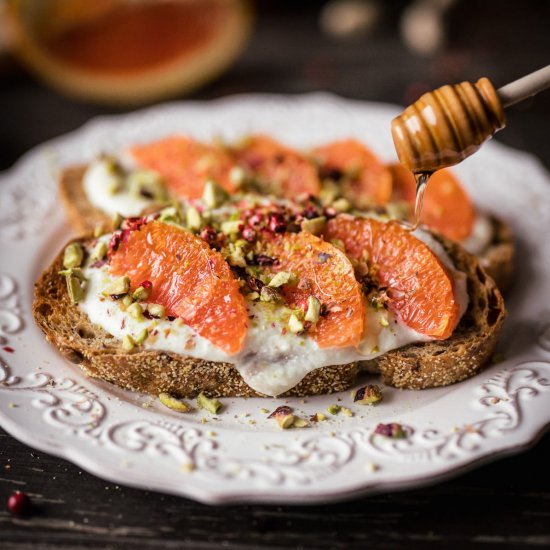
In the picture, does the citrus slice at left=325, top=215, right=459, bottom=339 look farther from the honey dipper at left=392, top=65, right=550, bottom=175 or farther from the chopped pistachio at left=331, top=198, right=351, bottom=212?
the honey dipper at left=392, top=65, right=550, bottom=175

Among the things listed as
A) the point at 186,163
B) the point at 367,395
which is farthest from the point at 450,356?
the point at 186,163

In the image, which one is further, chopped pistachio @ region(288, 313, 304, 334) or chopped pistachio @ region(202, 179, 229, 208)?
chopped pistachio @ region(202, 179, 229, 208)

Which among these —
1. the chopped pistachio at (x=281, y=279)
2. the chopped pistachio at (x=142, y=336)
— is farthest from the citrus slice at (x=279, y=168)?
the chopped pistachio at (x=142, y=336)

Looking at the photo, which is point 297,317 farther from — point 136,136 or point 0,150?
point 0,150

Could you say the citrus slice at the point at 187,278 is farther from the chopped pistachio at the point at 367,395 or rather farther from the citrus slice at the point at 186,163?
the citrus slice at the point at 186,163

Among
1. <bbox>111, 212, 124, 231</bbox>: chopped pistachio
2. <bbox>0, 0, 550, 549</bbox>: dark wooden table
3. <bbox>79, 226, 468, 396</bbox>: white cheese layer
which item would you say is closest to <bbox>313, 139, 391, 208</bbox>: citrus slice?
<bbox>79, 226, 468, 396</bbox>: white cheese layer

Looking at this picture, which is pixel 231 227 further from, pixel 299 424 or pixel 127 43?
pixel 127 43

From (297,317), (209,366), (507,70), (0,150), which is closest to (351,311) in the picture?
(297,317)
